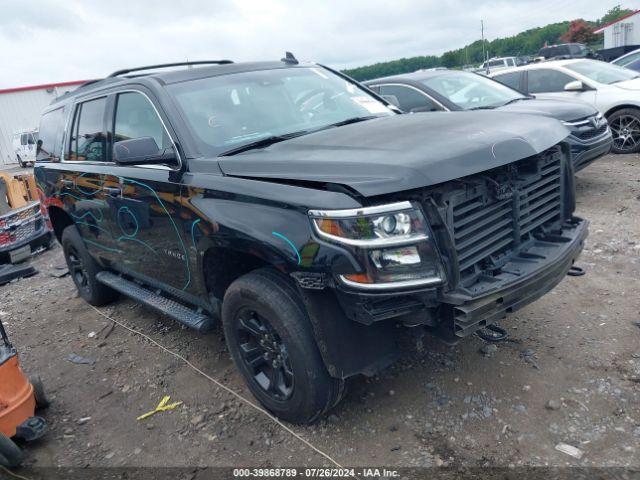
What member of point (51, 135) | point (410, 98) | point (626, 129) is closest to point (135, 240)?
point (51, 135)

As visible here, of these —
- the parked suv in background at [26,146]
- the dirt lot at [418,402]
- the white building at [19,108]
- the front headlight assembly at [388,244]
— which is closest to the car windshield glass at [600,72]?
the dirt lot at [418,402]

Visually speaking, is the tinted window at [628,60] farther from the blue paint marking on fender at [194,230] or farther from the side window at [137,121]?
the blue paint marking on fender at [194,230]

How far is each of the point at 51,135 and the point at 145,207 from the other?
2453 mm

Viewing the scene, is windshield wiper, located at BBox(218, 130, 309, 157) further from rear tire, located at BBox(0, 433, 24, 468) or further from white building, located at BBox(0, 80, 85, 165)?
white building, located at BBox(0, 80, 85, 165)

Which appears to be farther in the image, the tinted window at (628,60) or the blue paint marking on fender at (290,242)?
the tinted window at (628,60)

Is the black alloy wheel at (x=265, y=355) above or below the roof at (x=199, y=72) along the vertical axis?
below

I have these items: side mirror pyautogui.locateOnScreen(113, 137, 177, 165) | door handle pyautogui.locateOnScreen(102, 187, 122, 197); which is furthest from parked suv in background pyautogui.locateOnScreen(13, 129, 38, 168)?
side mirror pyautogui.locateOnScreen(113, 137, 177, 165)

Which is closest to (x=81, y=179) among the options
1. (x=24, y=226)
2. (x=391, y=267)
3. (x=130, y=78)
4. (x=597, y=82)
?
(x=130, y=78)

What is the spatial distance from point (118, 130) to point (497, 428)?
3.33m

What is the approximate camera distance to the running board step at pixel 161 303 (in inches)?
139

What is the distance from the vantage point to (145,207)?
11.9 ft

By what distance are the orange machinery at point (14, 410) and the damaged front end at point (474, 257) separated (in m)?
2.13

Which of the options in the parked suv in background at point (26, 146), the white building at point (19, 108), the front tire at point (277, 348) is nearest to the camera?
the front tire at point (277, 348)

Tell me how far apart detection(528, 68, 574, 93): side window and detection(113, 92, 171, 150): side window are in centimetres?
744
